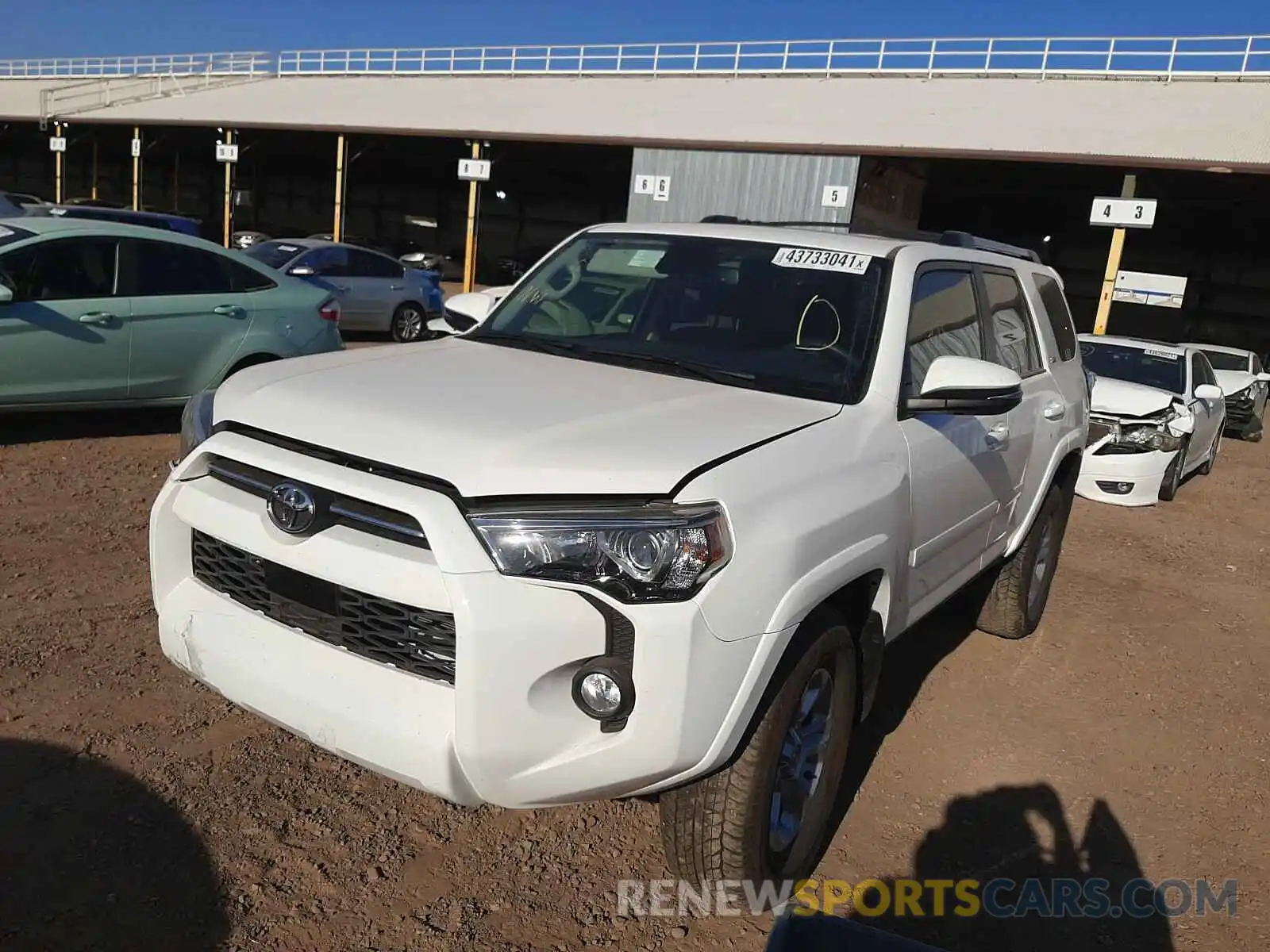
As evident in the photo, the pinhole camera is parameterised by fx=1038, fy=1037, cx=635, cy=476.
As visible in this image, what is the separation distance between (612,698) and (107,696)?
7.71 ft

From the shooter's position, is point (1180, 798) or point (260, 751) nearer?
point (260, 751)

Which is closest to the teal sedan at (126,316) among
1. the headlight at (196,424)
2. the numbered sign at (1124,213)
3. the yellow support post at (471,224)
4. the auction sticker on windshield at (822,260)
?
the headlight at (196,424)

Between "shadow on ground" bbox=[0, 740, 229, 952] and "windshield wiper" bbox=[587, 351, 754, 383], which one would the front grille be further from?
"windshield wiper" bbox=[587, 351, 754, 383]

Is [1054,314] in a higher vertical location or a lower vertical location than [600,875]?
higher

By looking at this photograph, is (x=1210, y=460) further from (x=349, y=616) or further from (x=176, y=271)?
(x=349, y=616)

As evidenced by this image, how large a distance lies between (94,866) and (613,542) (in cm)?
177

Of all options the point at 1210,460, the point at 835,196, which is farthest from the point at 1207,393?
the point at 835,196

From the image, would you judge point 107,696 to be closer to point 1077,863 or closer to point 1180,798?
point 1077,863

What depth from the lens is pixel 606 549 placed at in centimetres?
238

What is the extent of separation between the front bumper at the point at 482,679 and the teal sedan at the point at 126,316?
5084 millimetres

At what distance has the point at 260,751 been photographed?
11.6 ft

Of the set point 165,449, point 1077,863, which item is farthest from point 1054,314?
point 165,449

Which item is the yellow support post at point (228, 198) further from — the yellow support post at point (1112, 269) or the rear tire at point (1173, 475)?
the rear tire at point (1173, 475)

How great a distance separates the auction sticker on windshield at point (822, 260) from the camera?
12.1 ft
